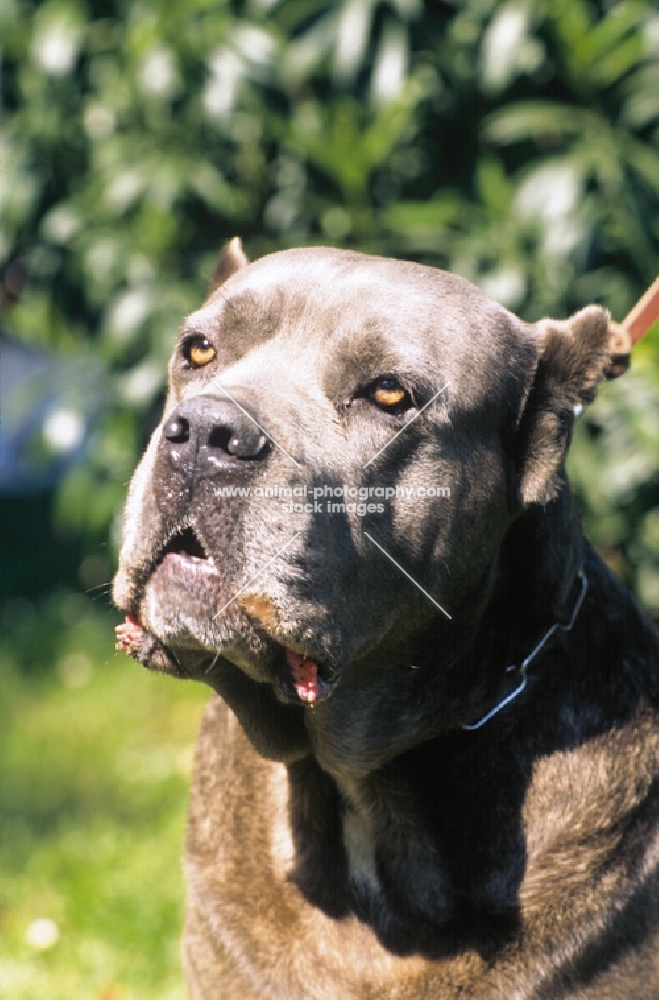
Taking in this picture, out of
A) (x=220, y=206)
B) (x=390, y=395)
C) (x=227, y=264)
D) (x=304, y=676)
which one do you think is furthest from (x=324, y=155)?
(x=304, y=676)

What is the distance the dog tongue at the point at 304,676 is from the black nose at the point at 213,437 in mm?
488

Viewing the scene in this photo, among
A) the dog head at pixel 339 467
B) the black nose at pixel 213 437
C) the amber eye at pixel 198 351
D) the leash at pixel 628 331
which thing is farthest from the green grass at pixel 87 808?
the leash at pixel 628 331

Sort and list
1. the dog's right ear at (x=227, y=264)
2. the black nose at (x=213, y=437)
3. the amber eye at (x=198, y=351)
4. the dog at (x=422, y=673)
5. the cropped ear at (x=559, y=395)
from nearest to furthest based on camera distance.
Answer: the black nose at (x=213, y=437)
the dog at (x=422, y=673)
the cropped ear at (x=559, y=395)
the amber eye at (x=198, y=351)
the dog's right ear at (x=227, y=264)

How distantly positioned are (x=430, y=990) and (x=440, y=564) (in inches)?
41.7

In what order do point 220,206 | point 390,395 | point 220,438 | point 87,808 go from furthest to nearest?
1. point 220,206
2. point 87,808
3. point 390,395
4. point 220,438

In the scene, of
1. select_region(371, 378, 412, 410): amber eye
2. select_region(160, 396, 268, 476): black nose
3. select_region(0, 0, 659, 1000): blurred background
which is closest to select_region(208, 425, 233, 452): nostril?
select_region(160, 396, 268, 476): black nose

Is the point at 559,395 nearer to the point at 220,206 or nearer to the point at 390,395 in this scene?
the point at 390,395

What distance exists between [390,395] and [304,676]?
71 centimetres

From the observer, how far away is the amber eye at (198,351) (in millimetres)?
3240

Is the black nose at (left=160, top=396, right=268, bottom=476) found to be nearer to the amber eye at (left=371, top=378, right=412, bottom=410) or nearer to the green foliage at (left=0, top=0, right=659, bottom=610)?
the amber eye at (left=371, top=378, right=412, bottom=410)

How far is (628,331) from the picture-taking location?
338 centimetres

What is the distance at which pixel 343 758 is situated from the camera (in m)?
3.18

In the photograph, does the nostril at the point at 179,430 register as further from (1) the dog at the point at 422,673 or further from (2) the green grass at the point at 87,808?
(2) the green grass at the point at 87,808

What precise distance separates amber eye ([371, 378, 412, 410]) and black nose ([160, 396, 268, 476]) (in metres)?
0.42
